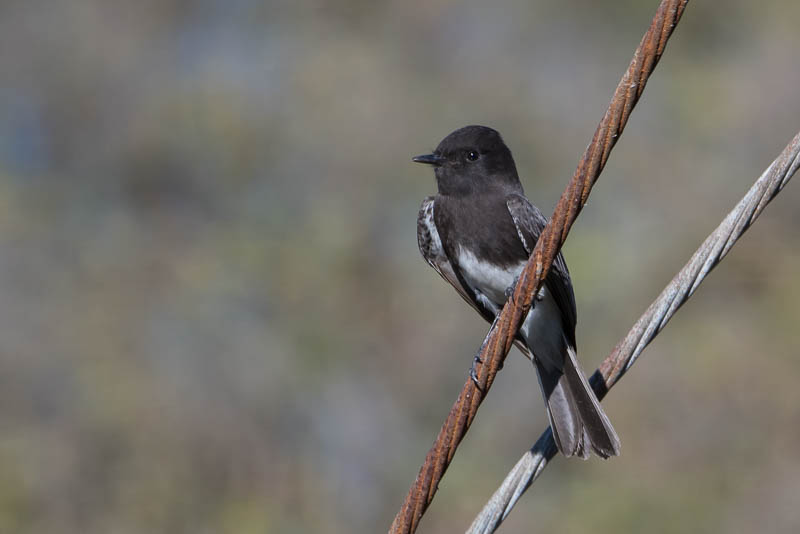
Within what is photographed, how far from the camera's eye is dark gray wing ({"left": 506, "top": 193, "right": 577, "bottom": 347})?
419cm

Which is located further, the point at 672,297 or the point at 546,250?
the point at 672,297

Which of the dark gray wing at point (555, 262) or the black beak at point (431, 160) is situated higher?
the black beak at point (431, 160)

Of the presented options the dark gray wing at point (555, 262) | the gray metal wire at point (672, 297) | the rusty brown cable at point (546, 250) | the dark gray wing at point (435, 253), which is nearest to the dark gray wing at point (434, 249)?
the dark gray wing at point (435, 253)

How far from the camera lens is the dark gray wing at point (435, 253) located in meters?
4.65

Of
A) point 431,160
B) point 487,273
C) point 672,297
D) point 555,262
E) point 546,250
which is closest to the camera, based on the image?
point 546,250

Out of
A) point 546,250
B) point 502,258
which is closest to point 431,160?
point 502,258

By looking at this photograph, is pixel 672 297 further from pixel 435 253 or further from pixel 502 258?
pixel 435 253

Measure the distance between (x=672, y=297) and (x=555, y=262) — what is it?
3.88 ft

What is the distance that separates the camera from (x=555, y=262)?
4137mm

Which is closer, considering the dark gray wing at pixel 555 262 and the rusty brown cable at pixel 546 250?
the rusty brown cable at pixel 546 250

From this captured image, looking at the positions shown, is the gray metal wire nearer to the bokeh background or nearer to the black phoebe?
the black phoebe

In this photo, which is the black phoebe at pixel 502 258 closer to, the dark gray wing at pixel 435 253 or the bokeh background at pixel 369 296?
the dark gray wing at pixel 435 253

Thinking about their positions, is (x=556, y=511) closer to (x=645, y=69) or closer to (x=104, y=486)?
(x=104, y=486)

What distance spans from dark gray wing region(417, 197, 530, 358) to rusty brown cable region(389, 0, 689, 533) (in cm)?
182
